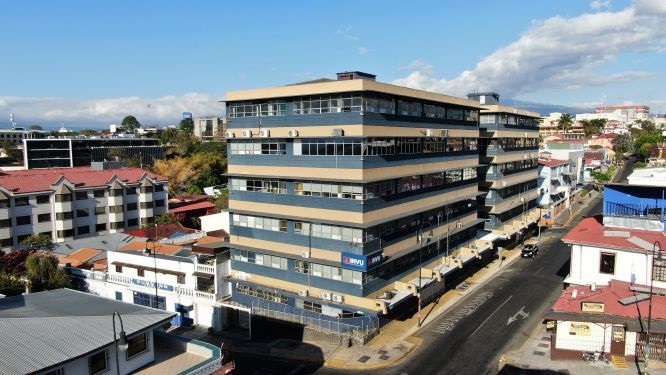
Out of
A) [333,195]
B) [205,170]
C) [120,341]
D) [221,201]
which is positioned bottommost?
[221,201]

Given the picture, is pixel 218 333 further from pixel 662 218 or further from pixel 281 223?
pixel 662 218

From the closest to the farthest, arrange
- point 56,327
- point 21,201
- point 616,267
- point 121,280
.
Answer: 1. point 56,327
2. point 616,267
3. point 121,280
4. point 21,201

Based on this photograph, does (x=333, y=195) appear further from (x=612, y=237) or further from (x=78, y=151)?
(x=78, y=151)

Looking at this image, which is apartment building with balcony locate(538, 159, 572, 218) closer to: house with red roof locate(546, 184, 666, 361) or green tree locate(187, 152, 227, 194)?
house with red roof locate(546, 184, 666, 361)

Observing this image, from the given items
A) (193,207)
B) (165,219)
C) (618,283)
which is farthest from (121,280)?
(193,207)

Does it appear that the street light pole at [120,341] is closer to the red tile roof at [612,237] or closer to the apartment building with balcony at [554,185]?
the red tile roof at [612,237]
